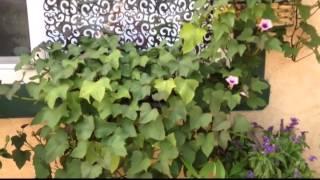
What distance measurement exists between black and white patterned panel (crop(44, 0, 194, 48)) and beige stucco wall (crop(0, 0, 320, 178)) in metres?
0.54

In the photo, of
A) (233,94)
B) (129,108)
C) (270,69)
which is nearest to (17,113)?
(129,108)

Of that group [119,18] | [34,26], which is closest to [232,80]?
[119,18]

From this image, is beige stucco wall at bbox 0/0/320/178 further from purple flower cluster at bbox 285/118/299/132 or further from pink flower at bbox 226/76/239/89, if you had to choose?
pink flower at bbox 226/76/239/89

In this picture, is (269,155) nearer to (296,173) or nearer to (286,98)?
(296,173)

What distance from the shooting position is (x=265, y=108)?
11.8 feet

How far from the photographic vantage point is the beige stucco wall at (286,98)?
11.6 feet

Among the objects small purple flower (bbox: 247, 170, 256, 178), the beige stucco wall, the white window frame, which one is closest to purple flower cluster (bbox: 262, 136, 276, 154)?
small purple flower (bbox: 247, 170, 256, 178)

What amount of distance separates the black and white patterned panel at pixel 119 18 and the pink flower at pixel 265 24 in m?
0.41

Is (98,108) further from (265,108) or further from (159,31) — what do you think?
(265,108)

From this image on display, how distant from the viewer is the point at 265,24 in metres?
3.24

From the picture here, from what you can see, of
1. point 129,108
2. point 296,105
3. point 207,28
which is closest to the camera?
point 129,108

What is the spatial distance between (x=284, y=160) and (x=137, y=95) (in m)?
0.84

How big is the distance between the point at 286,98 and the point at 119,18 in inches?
41.3

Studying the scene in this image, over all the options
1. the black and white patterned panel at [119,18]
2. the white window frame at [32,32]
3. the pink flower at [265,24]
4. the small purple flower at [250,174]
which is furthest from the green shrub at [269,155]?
the white window frame at [32,32]
